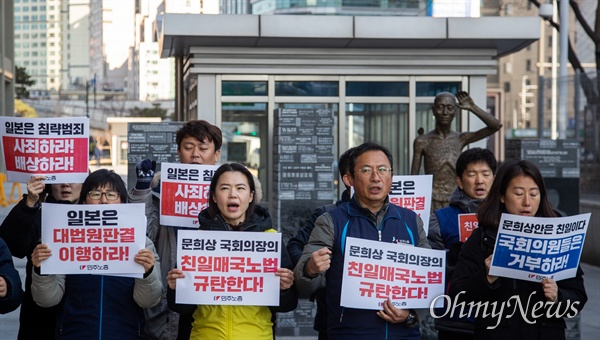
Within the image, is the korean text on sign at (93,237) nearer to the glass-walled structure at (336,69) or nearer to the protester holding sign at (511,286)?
the protester holding sign at (511,286)

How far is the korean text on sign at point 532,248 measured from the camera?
4715 millimetres

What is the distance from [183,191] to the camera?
20.0 feet

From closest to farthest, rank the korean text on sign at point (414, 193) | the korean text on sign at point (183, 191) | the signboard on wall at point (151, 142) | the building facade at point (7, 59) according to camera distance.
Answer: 1. the korean text on sign at point (183, 191)
2. the korean text on sign at point (414, 193)
3. the signboard on wall at point (151, 142)
4. the building facade at point (7, 59)

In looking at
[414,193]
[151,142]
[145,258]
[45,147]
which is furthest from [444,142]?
[145,258]

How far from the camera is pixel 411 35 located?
1466cm

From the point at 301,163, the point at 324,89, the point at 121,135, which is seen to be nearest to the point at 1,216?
the point at 324,89

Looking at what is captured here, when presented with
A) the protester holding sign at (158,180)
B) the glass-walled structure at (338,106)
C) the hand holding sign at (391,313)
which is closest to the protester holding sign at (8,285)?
the protester holding sign at (158,180)

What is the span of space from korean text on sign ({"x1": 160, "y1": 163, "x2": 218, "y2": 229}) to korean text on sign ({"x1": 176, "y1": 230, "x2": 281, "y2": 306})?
1.03 m

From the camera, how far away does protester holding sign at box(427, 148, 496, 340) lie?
5855 mm

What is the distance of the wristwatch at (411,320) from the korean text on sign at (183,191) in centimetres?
170

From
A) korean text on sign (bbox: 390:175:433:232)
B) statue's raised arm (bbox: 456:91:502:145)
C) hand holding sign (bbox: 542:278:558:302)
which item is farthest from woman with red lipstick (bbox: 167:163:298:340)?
statue's raised arm (bbox: 456:91:502:145)

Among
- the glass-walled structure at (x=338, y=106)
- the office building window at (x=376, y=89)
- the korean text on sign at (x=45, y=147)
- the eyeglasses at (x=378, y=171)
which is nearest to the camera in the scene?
the eyeglasses at (x=378, y=171)

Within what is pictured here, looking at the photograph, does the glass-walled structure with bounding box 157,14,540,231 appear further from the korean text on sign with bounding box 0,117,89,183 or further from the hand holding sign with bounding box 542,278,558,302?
the hand holding sign with bounding box 542,278,558,302

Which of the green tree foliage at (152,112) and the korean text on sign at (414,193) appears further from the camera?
the green tree foliage at (152,112)
